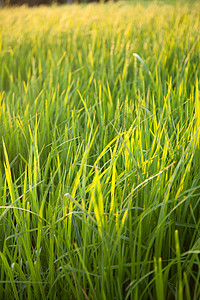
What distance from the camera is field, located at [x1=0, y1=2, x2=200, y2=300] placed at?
21.4 inches

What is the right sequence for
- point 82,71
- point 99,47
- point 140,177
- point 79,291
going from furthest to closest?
point 99,47
point 82,71
point 140,177
point 79,291

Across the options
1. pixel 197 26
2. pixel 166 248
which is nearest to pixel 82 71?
pixel 197 26

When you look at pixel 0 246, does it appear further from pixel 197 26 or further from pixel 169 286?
pixel 197 26

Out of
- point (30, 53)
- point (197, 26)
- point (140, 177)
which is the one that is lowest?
point (140, 177)

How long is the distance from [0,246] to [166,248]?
342mm

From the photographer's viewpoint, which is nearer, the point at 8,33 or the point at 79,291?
the point at 79,291

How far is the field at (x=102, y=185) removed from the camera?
1.79 feet

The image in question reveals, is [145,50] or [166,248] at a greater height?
[145,50]

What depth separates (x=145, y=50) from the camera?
1.70m

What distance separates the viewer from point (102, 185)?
0.65m

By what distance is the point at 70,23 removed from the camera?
2936 mm

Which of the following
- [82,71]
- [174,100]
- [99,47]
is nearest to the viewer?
[174,100]

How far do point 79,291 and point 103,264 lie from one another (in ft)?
0.19

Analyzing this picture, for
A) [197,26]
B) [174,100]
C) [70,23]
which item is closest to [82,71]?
[174,100]
